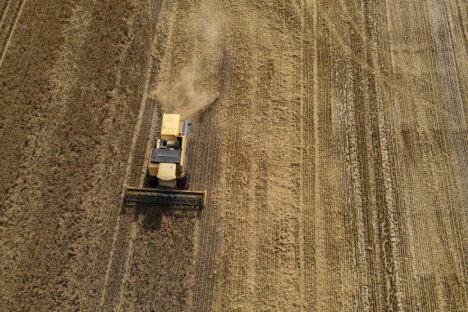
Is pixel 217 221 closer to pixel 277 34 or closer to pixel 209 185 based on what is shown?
pixel 209 185

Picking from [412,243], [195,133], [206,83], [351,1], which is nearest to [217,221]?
[195,133]

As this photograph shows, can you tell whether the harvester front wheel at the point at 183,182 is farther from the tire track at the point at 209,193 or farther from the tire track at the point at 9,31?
the tire track at the point at 9,31

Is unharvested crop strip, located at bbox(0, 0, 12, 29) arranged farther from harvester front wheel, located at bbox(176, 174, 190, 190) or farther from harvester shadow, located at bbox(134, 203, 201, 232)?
harvester front wheel, located at bbox(176, 174, 190, 190)

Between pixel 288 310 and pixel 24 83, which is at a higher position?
pixel 24 83

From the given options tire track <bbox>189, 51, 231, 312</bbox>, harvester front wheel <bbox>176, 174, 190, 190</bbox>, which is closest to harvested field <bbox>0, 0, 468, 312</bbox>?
tire track <bbox>189, 51, 231, 312</bbox>

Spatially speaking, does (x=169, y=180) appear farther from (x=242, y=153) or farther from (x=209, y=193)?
(x=242, y=153)

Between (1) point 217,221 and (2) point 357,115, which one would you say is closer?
(1) point 217,221

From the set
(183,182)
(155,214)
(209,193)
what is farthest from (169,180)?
(209,193)
